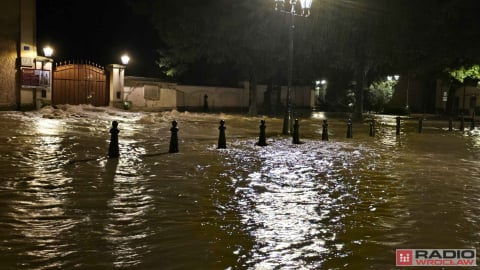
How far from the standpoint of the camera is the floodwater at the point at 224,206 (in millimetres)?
5453

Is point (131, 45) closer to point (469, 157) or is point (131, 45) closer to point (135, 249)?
Result: point (469, 157)

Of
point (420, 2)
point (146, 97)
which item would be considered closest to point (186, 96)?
point (146, 97)

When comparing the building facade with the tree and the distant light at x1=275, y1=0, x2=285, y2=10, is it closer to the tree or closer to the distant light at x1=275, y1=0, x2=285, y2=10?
the tree

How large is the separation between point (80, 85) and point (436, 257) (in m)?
27.1

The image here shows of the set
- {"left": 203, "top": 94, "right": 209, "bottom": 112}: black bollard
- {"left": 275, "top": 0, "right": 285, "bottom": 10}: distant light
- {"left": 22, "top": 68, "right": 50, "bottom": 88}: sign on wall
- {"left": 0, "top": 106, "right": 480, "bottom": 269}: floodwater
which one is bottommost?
{"left": 0, "top": 106, "right": 480, "bottom": 269}: floodwater

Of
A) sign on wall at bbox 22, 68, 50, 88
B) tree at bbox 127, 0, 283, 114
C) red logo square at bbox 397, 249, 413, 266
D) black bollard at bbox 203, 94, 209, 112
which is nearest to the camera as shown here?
red logo square at bbox 397, 249, 413, 266

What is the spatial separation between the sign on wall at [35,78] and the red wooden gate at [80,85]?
1486mm

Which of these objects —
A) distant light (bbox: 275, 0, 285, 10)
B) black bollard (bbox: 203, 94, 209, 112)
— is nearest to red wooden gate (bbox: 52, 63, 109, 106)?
black bollard (bbox: 203, 94, 209, 112)

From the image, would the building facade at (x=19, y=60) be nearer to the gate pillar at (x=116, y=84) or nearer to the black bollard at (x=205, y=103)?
the gate pillar at (x=116, y=84)

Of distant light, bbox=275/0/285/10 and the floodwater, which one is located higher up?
distant light, bbox=275/0/285/10

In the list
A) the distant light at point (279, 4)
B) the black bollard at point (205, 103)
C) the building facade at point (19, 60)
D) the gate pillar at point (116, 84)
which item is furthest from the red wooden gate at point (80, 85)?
the distant light at point (279, 4)

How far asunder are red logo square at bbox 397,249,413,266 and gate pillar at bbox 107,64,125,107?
→ 90.7 ft

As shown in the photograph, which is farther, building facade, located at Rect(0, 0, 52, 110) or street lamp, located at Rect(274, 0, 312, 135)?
building facade, located at Rect(0, 0, 52, 110)

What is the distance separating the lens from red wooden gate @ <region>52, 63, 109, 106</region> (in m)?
28.9
